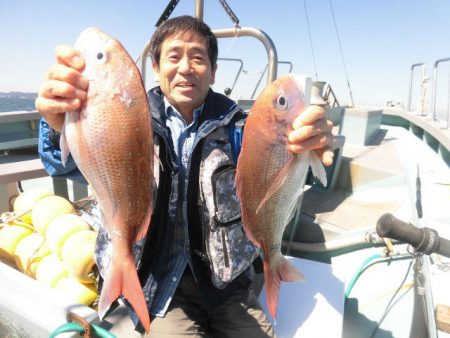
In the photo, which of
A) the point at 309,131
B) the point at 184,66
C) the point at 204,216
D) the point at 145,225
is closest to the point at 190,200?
the point at 204,216

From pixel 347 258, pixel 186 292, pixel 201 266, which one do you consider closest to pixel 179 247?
pixel 201 266


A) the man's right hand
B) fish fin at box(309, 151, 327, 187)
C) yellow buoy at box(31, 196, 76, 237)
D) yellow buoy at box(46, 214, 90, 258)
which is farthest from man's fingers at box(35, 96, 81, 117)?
yellow buoy at box(31, 196, 76, 237)

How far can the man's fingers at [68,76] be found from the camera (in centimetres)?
124

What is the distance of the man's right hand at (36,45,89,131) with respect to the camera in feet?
4.08

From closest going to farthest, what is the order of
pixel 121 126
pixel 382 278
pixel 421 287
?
pixel 121 126, pixel 421 287, pixel 382 278

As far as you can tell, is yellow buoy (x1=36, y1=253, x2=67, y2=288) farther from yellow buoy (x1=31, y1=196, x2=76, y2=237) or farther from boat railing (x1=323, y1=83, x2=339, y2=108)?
boat railing (x1=323, y1=83, x2=339, y2=108)

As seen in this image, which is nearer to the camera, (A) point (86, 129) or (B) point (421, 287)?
(A) point (86, 129)

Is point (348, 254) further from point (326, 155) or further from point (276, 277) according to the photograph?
point (326, 155)

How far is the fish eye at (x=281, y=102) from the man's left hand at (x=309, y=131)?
7 centimetres

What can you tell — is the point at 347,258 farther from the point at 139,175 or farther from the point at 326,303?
the point at 139,175

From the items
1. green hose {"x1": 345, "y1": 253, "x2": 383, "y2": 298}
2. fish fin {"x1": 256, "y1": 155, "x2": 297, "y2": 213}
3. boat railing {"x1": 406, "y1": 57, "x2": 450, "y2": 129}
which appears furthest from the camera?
boat railing {"x1": 406, "y1": 57, "x2": 450, "y2": 129}

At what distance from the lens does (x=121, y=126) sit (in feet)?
4.14

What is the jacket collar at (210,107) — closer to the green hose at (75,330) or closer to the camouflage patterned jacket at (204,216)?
the camouflage patterned jacket at (204,216)

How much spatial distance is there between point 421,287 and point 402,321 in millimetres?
591
